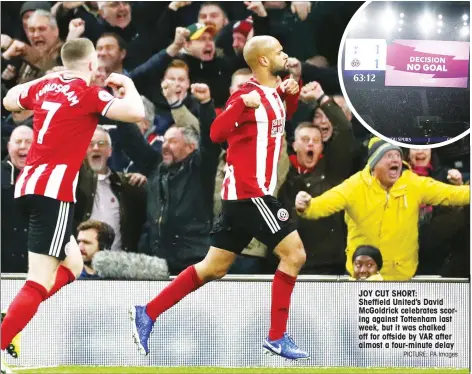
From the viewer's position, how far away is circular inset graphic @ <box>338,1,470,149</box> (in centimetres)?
941

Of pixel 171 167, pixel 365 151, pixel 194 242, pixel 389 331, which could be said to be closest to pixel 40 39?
pixel 171 167

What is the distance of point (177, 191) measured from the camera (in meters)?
9.44

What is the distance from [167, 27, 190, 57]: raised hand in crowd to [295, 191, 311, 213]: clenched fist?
1.55 meters

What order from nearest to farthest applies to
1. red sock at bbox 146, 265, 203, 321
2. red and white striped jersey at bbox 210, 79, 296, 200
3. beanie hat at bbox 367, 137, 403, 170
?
red and white striped jersey at bbox 210, 79, 296, 200 < red sock at bbox 146, 265, 203, 321 < beanie hat at bbox 367, 137, 403, 170

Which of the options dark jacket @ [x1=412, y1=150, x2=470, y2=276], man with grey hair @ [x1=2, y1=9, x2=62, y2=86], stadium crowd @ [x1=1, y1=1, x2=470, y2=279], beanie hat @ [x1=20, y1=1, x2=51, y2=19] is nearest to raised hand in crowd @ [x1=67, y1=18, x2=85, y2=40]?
stadium crowd @ [x1=1, y1=1, x2=470, y2=279]

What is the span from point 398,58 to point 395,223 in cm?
137

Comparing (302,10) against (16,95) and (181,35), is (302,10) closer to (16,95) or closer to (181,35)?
(181,35)

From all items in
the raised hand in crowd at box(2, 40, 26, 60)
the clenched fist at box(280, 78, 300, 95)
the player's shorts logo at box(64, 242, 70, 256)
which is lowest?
the player's shorts logo at box(64, 242, 70, 256)

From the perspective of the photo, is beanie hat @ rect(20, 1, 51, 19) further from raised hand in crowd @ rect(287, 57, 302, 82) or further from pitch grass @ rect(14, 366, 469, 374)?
pitch grass @ rect(14, 366, 469, 374)

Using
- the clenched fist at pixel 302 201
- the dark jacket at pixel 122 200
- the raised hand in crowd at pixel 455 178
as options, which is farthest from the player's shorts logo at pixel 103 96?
the raised hand in crowd at pixel 455 178

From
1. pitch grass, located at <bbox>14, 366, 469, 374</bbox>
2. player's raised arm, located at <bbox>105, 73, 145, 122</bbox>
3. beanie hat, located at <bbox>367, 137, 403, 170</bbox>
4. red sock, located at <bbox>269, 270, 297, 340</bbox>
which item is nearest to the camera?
player's raised arm, located at <bbox>105, 73, 145, 122</bbox>

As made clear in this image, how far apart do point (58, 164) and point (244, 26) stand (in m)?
2.10

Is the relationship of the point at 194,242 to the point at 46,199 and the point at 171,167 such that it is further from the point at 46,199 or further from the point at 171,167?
the point at 46,199

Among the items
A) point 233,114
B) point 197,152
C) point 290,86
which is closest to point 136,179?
point 197,152
